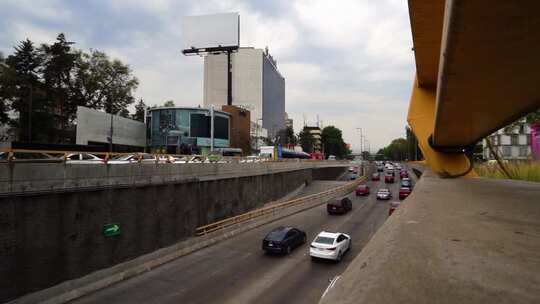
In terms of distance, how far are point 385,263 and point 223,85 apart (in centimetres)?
12331

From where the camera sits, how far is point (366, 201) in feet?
125

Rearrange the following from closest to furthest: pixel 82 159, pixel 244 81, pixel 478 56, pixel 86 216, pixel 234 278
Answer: pixel 478 56
pixel 86 216
pixel 234 278
pixel 82 159
pixel 244 81

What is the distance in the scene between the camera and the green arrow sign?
14.2 m

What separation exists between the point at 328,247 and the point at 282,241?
253 cm

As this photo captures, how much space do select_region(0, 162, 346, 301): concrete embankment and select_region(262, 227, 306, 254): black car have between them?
512 cm

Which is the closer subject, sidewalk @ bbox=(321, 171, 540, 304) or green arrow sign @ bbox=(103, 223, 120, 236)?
sidewalk @ bbox=(321, 171, 540, 304)

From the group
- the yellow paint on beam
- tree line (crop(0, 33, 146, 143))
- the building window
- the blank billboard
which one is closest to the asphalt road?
the yellow paint on beam

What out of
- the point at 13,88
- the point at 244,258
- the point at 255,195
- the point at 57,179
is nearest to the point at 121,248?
the point at 57,179

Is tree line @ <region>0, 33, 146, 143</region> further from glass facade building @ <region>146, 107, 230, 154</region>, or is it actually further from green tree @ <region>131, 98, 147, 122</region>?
green tree @ <region>131, 98, 147, 122</region>

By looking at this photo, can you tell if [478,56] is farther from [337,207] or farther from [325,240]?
[337,207]

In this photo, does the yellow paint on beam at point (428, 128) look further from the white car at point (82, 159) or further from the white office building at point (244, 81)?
the white office building at point (244, 81)

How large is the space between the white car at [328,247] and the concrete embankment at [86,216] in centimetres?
770

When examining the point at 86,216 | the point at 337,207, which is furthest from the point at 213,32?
the point at 86,216

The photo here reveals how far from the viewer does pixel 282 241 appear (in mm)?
17375
